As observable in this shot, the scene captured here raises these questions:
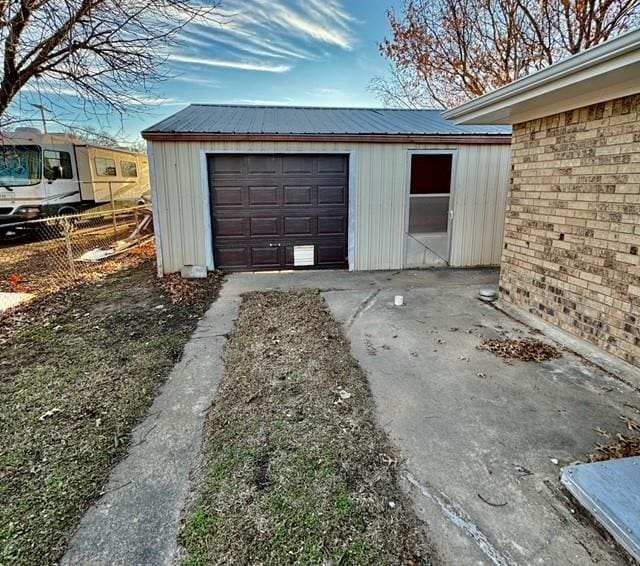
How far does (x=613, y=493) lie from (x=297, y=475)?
1.51 meters

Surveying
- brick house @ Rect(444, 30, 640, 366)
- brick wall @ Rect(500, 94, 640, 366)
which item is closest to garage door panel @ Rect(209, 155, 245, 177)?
brick house @ Rect(444, 30, 640, 366)

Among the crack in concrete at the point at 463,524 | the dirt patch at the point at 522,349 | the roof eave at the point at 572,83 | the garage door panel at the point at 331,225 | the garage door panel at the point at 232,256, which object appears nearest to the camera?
the crack in concrete at the point at 463,524

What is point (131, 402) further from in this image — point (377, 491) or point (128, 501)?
point (377, 491)

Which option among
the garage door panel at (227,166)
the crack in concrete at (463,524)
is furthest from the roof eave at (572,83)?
the garage door panel at (227,166)

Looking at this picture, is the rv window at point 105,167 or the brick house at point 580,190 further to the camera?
the rv window at point 105,167

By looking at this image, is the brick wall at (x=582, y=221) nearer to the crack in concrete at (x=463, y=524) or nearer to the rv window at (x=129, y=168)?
the crack in concrete at (x=463, y=524)

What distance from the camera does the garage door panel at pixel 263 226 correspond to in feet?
22.2

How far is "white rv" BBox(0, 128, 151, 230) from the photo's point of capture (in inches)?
373

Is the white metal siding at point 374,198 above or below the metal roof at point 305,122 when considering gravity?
below

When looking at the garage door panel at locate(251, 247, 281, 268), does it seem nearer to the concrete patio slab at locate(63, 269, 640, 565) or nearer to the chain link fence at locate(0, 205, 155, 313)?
the concrete patio slab at locate(63, 269, 640, 565)

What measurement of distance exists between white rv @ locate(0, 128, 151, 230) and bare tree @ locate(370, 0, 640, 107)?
10714 mm

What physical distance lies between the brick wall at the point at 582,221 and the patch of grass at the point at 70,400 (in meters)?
3.89

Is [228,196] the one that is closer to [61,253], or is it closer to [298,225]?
[298,225]

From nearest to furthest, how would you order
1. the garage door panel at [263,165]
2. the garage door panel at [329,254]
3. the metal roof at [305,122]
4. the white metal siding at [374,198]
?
the white metal siding at [374,198]
the metal roof at [305,122]
the garage door panel at [263,165]
the garage door panel at [329,254]
